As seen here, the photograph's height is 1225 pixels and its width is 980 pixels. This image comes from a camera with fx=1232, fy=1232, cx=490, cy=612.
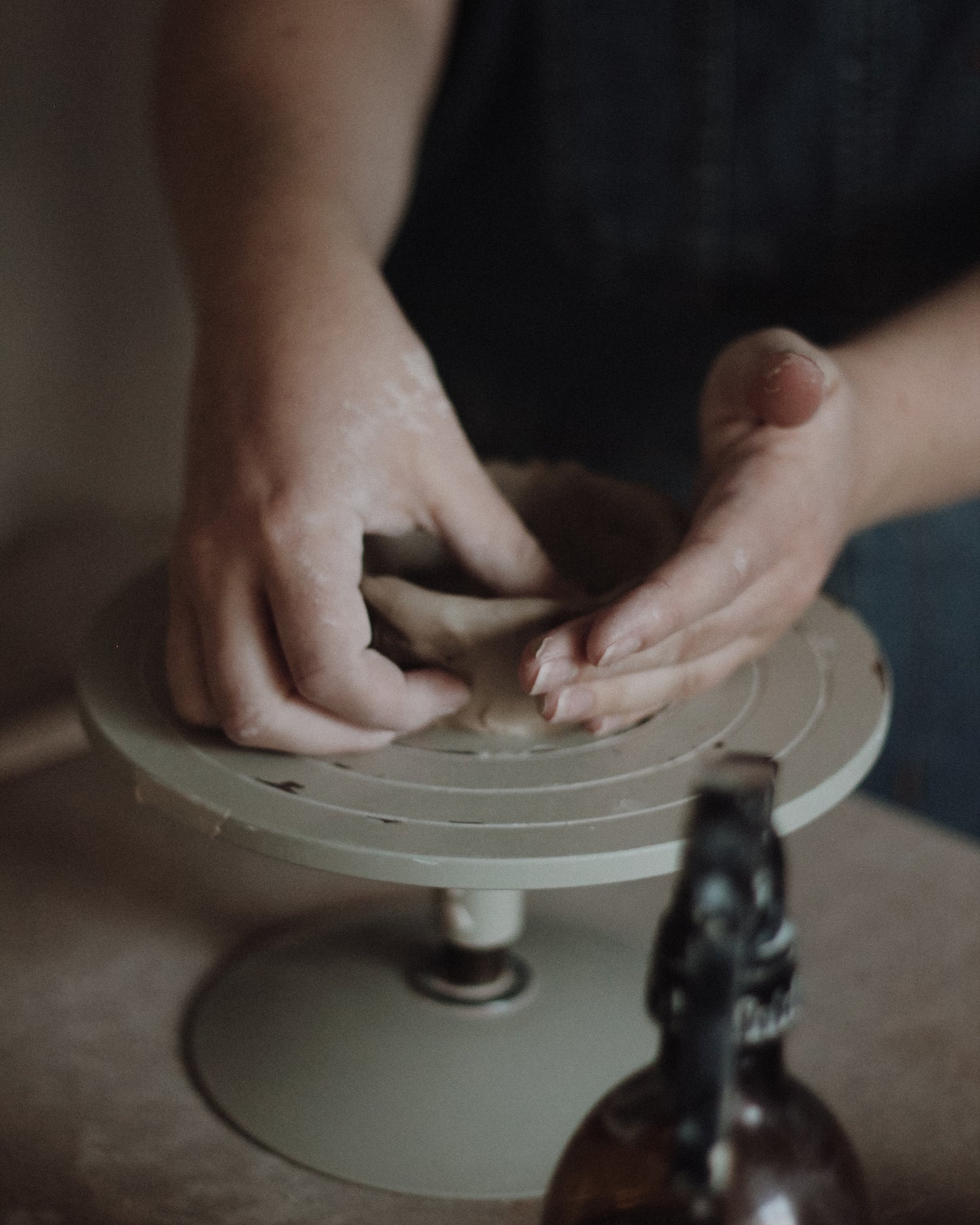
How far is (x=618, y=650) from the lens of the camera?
0.59 metres

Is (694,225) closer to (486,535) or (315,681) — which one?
(486,535)

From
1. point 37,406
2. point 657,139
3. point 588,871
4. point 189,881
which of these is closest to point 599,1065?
point 588,871

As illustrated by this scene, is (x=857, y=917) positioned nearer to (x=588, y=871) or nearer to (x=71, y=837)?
Answer: (x=588, y=871)

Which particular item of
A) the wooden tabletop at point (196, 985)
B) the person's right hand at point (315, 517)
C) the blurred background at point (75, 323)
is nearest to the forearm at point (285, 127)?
the person's right hand at point (315, 517)

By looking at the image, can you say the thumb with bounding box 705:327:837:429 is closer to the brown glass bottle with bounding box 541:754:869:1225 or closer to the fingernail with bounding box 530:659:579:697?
the fingernail with bounding box 530:659:579:697

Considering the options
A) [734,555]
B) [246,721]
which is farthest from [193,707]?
[734,555]

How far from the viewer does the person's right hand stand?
0.65 meters

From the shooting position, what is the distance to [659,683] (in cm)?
68

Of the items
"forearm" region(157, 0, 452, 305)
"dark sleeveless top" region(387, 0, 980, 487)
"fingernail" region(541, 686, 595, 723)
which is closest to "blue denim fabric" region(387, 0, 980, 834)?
"dark sleeveless top" region(387, 0, 980, 487)

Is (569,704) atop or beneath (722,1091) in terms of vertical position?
beneath

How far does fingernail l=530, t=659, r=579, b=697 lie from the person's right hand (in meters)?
0.08

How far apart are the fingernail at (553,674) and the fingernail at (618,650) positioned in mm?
18

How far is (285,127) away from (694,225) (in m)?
0.40

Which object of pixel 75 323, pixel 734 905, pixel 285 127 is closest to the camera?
pixel 734 905
